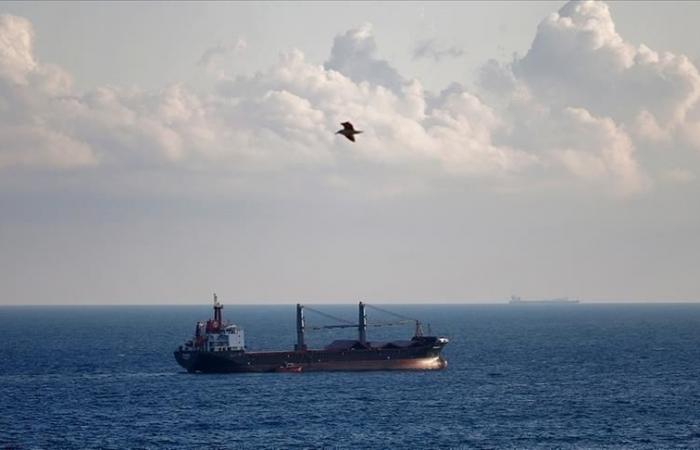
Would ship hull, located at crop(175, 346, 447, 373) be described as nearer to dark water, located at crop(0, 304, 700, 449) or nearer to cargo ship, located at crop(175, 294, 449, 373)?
cargo ship, located at crop(175, 294, 449, 373)

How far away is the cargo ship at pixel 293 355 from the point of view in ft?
484

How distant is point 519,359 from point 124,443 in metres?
101

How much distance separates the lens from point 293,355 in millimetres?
150500

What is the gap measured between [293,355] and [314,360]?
9.97 feet

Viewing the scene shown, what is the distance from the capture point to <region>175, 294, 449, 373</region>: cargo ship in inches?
5802

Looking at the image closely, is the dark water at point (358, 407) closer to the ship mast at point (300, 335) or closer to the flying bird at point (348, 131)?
the ship mast at point (300, 335)

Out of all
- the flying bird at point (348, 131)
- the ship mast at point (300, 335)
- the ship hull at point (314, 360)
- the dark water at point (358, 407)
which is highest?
the flying bird at point (348, 131)

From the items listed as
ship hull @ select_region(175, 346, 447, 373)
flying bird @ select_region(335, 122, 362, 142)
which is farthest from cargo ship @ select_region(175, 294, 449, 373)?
flying bird @ select_region(335, 122, 362, 142)

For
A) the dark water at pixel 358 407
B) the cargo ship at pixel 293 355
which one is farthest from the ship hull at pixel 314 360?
the dark water at pixel 358 407

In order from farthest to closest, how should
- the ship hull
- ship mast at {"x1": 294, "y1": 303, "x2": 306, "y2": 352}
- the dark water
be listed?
ship mast at {"x1": 294, "y1": 303, "x2": 306, "y2": 352} → the ship hull → the dark water

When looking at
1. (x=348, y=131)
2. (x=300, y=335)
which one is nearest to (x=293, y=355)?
(x=300, y=335)

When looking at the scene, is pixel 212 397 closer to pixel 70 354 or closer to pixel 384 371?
pixel 384 371

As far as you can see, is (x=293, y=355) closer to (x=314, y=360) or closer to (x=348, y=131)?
(x=314, y=360)

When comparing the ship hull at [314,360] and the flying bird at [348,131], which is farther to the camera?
the ship hull at [314,360]
